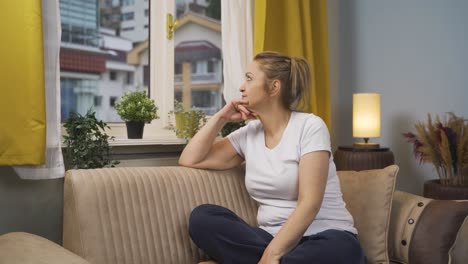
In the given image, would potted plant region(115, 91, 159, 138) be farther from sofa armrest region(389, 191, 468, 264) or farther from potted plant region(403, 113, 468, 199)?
potted plant region(403, 113, 468, 199)

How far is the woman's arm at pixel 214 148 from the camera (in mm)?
2096

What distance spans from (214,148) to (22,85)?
0.79 meters

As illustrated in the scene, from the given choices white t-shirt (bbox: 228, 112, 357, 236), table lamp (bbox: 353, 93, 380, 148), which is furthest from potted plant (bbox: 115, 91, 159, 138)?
table lamp (bbox: 353, 93, 380, 148)

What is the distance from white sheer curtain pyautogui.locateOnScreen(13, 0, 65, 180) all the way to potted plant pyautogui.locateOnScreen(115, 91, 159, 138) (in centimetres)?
51

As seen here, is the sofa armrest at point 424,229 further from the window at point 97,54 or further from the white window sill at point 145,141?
the window at point 97,54

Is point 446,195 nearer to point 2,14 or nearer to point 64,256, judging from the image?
point 64,256

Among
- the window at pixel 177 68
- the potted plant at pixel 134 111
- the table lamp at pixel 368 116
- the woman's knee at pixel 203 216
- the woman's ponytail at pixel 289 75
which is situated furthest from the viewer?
the table lamp at pixel 368 116

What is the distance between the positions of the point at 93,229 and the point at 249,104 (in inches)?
30.1

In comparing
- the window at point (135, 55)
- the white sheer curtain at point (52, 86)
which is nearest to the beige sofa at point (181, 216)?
the white sheer curtain at point (52, 86)

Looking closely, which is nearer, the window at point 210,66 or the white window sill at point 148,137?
the white window sill at point 148,137

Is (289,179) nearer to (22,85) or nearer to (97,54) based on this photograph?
(22,85)

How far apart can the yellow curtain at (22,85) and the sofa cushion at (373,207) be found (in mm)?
1210

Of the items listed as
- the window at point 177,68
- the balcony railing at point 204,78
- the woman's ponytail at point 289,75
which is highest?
the window at point 177,68

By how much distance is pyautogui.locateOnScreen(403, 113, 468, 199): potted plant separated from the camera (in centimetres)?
260
